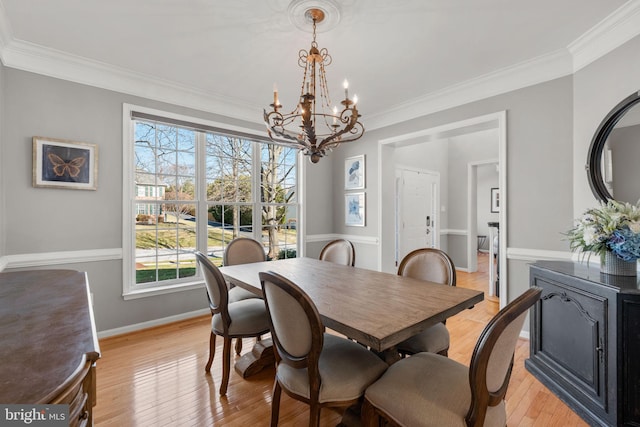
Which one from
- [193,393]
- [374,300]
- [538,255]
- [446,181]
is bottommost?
[193,393]

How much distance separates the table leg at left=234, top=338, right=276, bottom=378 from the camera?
2.25 m

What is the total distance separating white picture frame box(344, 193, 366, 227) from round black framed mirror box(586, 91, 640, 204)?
260 cm

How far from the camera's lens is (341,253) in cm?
309

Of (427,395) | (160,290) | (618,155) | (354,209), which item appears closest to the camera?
(427,395)

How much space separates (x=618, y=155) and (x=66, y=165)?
Result: 4608 mm

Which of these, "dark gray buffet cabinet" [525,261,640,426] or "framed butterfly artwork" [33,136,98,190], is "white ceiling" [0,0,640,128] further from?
"dark gray buffet cabinet" [525,261,640,426]

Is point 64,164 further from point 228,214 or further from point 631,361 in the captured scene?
point 631,361

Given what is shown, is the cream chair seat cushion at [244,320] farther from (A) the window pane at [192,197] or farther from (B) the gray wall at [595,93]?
(B) the gray wall at [595,93]

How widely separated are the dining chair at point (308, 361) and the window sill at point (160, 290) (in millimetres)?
2273

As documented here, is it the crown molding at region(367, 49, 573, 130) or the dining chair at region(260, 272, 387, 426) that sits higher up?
the crown molding at region(367, 49, 573, 130)

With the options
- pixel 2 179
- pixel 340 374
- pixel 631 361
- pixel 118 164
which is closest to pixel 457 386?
pixel 340 374

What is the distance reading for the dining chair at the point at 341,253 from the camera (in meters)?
2.98

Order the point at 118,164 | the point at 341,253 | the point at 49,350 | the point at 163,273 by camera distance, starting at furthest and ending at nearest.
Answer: the point at 163,273, the point at 341,253, the point at 118,164, the point at 49,350

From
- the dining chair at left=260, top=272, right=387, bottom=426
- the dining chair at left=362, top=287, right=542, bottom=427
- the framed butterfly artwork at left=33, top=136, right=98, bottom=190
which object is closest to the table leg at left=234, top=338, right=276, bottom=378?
the dining chair at left=260, top=272, right=387, bottom=426
